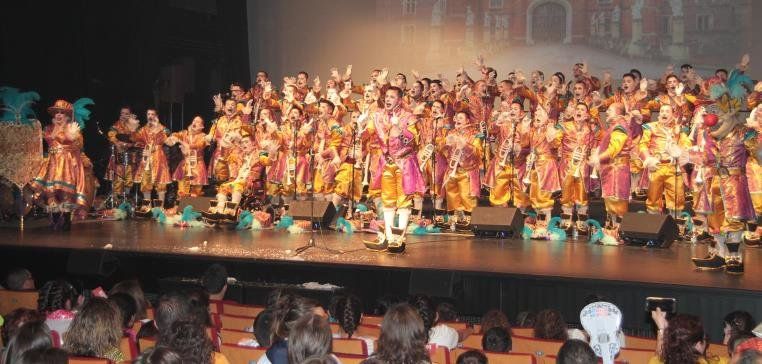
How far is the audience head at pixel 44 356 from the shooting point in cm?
395

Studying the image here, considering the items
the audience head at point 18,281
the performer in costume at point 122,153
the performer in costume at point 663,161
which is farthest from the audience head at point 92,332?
the performer in costume at point 122,153

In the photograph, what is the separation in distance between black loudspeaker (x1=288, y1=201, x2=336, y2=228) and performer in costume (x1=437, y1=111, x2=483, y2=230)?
163 cm

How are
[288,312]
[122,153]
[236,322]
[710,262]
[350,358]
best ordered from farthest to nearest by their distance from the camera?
[122,153] < [710,262] < [236,322] < [288,312] < [350,358]

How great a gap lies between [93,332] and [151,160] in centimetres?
890

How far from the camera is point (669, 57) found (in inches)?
528

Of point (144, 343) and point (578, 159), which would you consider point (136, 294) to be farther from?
point (578, 159)

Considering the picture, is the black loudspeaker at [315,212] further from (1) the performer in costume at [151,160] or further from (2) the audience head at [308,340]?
(2) the audience head at [308,340]

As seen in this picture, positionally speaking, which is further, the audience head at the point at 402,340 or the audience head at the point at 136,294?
the audience head at the point at 136,294

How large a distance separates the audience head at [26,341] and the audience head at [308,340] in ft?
3.64

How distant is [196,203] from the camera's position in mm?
12477

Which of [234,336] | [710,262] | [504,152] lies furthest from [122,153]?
[234,336]

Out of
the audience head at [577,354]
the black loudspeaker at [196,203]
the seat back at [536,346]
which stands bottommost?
the seat back at [536,346]

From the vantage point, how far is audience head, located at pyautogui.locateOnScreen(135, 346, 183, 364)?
3.91m

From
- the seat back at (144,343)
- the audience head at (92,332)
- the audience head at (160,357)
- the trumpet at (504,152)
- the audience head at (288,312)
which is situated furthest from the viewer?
the trumpet at (504,152)
